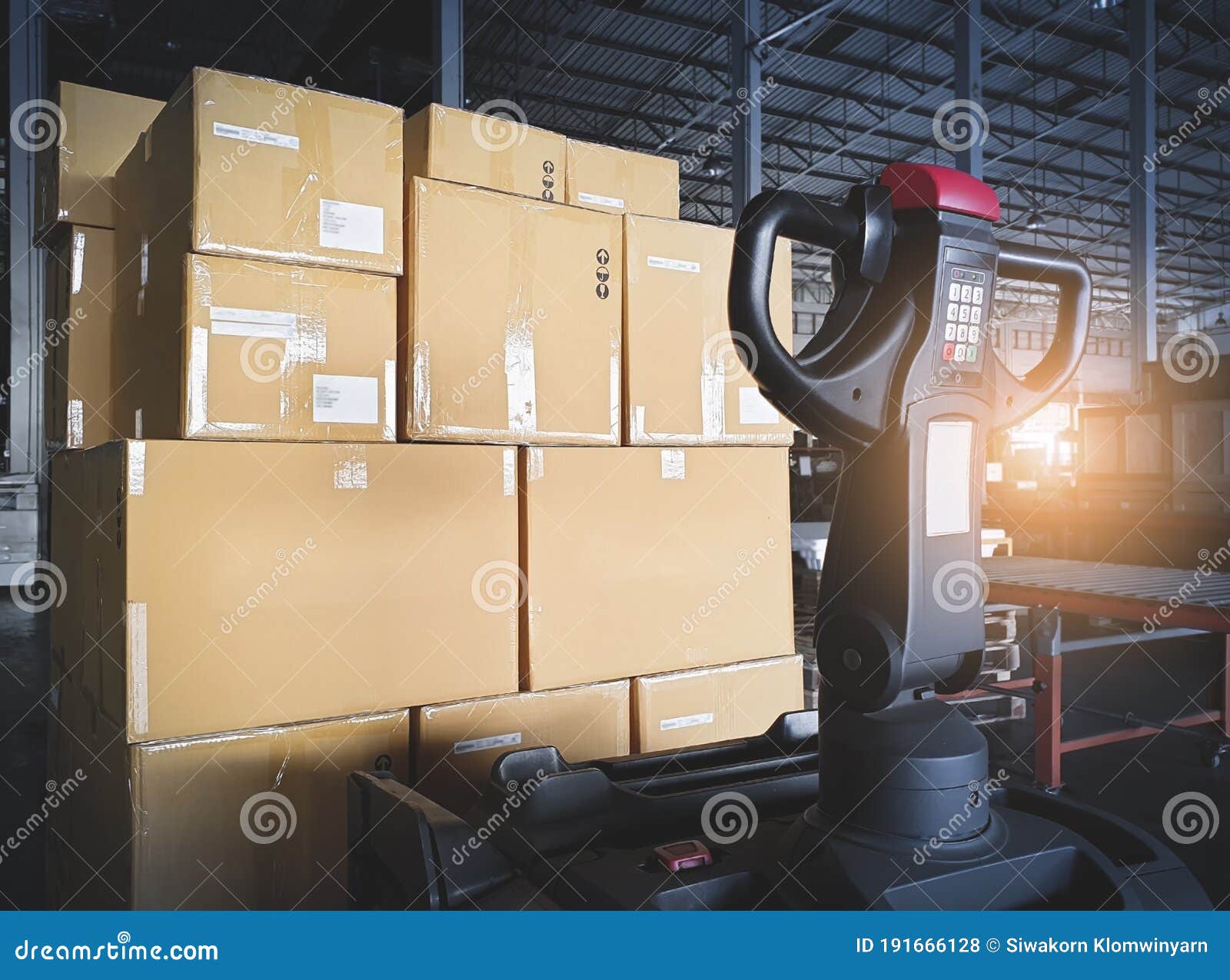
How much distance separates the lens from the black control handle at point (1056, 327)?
0.94 metres

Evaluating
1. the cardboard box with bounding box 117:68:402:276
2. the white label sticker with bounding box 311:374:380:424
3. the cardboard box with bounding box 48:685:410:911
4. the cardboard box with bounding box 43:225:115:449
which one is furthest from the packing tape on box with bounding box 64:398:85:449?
the white label sticker with bounding box 311:374:380:424

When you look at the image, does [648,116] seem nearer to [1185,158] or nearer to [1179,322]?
[1185,158]

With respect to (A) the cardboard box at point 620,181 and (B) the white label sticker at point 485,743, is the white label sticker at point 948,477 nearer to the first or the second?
(B) the white label sticker at point 485,743

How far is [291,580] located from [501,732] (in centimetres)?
43

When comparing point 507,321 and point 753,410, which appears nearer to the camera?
point 507,321

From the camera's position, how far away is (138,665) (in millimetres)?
1230

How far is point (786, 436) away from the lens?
187 cm

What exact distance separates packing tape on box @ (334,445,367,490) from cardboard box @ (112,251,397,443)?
3cm

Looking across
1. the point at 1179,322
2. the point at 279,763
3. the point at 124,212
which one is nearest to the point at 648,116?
the point at 124,212

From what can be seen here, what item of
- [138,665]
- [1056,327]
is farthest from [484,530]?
[1056,327]

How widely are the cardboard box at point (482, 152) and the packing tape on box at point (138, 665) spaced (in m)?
0.80

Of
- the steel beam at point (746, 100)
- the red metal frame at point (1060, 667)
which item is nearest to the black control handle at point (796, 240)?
the red metal frame at point (1060, 667)

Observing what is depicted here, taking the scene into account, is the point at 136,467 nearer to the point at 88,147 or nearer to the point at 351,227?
the point at 351,227

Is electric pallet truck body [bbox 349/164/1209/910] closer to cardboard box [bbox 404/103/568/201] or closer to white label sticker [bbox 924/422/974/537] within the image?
white label sticker [bbox 924/422/974/537]
